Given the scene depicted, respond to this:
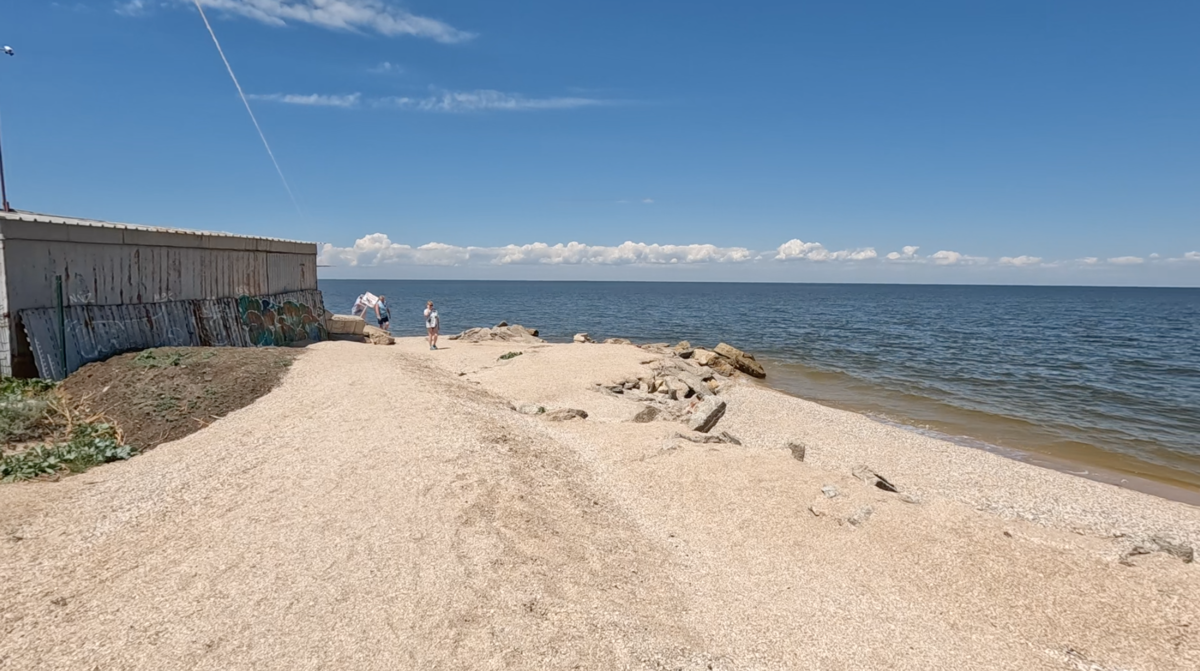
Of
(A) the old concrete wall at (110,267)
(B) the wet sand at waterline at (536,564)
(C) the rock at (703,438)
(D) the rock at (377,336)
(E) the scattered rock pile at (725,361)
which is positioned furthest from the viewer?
(D) the rock at (377,336)

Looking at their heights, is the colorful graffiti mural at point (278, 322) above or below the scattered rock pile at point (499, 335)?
above

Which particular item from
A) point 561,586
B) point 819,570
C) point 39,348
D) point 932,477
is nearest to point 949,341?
point 932,477

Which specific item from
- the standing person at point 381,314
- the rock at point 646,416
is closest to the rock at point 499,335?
the standing person at point 381,314

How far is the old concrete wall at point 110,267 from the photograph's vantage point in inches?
450

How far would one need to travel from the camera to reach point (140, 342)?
14305 millimetres

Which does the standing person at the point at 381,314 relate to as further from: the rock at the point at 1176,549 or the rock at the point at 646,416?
the rock at the point at 1176,549

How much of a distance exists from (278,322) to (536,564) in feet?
59.1

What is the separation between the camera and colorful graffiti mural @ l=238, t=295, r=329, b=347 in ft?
62.8

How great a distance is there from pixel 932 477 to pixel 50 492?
44.9ft

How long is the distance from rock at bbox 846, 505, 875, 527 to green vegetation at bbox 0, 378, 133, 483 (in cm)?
995

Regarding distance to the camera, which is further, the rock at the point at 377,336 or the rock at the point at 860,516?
the rock at the point at 377,336

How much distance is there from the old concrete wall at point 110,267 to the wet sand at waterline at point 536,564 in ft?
17.2

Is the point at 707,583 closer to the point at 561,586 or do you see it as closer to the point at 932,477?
the point at 561,586

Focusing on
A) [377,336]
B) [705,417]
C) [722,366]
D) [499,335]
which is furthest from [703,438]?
[499,335]
